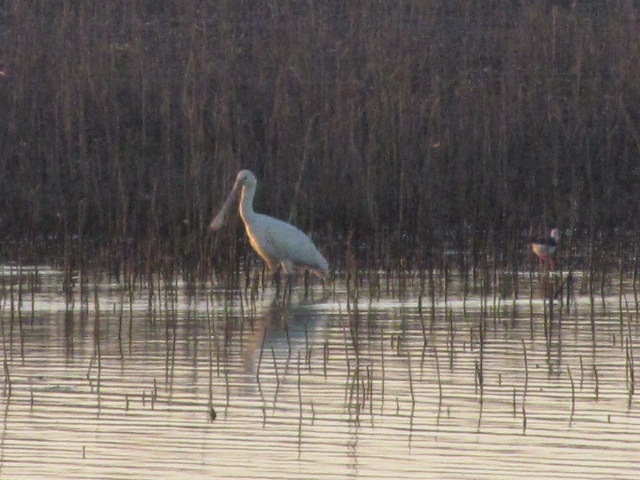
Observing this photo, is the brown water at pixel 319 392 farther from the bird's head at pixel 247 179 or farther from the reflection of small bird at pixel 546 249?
the bird's head at pixel 247 179

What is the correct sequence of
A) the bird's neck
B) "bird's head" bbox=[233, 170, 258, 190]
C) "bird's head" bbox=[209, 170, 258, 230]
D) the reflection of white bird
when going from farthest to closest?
"bird's head" bbox=[233, 170, 258, 190] < "bird's head" bbox=[209, 170, 258, 230] < the bird's neck < the reflection of white bird

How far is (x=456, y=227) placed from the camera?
50.0ft

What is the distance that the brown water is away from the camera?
5.72 meters

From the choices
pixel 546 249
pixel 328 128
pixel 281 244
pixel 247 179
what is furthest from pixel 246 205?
pixel 328 128

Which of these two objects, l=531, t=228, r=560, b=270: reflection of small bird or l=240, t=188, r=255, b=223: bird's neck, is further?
l=240, t=188, r=255, b=223: bird's neck

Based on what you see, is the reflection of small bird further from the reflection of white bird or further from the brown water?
the brown water

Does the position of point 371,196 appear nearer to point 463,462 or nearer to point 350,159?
point 350,159

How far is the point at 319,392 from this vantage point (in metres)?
7.04

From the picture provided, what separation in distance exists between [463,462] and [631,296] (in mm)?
5261

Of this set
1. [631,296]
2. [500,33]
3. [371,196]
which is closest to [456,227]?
[371,196]

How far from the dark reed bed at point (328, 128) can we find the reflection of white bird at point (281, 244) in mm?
294

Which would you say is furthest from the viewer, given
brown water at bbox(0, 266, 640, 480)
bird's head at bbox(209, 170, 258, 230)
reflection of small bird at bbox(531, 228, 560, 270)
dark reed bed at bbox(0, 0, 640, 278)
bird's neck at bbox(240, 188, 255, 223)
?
dark reed bed at bbox(0, 0, 640, 278)

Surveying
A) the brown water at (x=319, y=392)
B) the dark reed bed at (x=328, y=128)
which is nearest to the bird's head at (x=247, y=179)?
the dark reed bed at (x=328, y=128)

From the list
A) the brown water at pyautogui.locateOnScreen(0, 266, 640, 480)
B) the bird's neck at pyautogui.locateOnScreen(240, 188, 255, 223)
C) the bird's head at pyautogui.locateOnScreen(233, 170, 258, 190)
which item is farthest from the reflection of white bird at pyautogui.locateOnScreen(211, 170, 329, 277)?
the brown water at pyautogui.locateOnScreen(0, 266, 640, 480)
